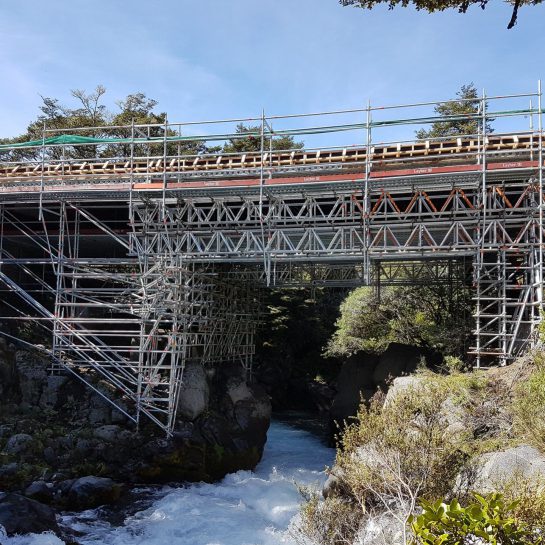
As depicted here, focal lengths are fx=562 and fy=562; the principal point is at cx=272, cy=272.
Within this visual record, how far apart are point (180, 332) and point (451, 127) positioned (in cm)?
2630

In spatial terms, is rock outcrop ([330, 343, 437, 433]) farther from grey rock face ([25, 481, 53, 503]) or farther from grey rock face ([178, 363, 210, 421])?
grey rock face ([25, 481, 53, 503])

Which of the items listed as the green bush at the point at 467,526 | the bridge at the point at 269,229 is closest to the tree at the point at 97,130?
the bridge at the point at 269,229

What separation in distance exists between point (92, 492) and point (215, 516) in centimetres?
320

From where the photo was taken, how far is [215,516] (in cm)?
1443

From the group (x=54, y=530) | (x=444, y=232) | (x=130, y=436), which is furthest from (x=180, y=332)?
(x=444, y=232)

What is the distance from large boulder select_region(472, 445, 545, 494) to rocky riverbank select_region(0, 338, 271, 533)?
9.84 metres

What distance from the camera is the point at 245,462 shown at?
1844cm

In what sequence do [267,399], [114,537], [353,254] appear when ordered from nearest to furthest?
[114,537] < [353,254] < [267,399]

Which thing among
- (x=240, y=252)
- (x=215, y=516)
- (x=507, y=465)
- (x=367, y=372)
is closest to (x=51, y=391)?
(x=215, y=516)

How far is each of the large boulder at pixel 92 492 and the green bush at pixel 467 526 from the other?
37.2ft

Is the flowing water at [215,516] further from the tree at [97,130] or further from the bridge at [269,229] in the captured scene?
the tree at [97,130]

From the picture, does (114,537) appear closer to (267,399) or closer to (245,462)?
(245,462)

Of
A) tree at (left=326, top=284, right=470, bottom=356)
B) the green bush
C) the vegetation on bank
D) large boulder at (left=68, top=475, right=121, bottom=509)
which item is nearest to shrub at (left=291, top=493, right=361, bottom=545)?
the vegetation on bank

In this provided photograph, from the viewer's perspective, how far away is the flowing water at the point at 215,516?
1287 cm
